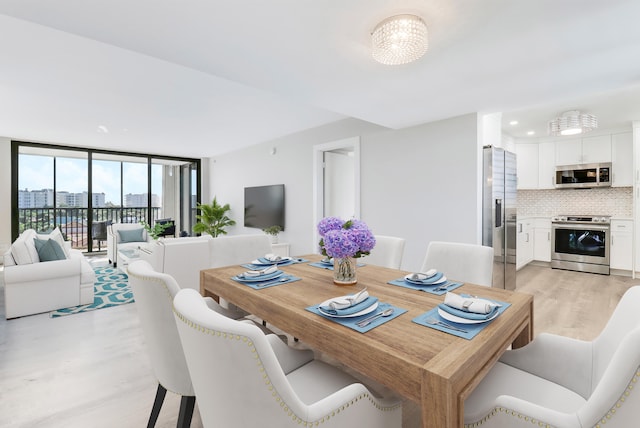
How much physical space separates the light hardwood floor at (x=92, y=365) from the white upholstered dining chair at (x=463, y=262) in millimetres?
875

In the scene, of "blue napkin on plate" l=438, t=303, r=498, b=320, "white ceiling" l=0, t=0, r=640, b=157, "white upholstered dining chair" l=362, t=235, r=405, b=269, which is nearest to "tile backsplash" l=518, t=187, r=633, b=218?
"white ceiling" l=0, t=0, r=640, b=157

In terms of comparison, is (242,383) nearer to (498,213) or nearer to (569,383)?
(569,383)

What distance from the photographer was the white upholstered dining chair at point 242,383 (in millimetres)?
723

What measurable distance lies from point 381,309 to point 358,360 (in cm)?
31

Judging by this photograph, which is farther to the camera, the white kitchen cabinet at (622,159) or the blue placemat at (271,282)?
the white kitchen cabinet at (622,159)

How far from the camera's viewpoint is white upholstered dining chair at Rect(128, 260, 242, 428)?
46.8 inches

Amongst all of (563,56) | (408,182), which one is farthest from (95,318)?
(563,56)

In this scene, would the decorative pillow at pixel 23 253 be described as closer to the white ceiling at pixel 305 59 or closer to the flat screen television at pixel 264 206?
the white ceiling at pixel 305 59

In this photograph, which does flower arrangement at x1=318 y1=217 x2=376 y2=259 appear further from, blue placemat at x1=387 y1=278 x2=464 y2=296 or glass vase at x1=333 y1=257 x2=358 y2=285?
blue placemat at x1=387 y1=278 x2=464 y2=296

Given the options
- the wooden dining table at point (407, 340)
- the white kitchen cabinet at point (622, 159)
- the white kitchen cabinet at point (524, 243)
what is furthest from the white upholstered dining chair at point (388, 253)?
the white kitchen cabinet at point (622, 159)

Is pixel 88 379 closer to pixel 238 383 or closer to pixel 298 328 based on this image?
pixel 298 328

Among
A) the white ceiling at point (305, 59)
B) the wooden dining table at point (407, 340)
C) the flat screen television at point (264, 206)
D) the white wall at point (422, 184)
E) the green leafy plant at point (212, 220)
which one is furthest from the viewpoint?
the green leafy plant at point (212, 220)

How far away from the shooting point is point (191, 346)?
0.81 meters

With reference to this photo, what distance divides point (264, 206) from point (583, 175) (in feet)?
18.3
